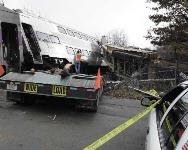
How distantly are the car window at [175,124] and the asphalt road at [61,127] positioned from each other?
115 inches

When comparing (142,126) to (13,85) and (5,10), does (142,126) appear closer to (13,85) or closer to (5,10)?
(13,85)

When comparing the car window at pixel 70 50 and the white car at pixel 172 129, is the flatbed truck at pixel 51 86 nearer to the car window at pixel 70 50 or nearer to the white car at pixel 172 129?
the white car at pixel 172 129

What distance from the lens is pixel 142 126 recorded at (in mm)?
9523

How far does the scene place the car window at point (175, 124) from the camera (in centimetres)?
383

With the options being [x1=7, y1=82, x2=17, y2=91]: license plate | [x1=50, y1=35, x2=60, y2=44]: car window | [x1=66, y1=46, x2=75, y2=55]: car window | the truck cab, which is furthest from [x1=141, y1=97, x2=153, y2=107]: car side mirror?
[x1=66, y1=46, x2=75, y2=55]: car window

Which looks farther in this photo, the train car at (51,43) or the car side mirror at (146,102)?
the train car at (51,43)

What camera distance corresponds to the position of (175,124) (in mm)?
4152

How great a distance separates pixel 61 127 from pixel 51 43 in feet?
39.4

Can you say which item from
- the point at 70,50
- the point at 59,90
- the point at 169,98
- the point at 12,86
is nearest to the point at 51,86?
the point at 59,90

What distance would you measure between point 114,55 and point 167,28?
9.78 meters

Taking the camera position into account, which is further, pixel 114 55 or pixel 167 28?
pixel 114 55

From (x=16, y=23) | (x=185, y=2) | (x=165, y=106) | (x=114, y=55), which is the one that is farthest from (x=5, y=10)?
(x=114, y=55)

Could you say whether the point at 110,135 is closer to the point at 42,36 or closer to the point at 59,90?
the point at 59,90

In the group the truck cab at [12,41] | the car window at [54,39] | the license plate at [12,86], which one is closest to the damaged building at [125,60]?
the car window at [54,39]
